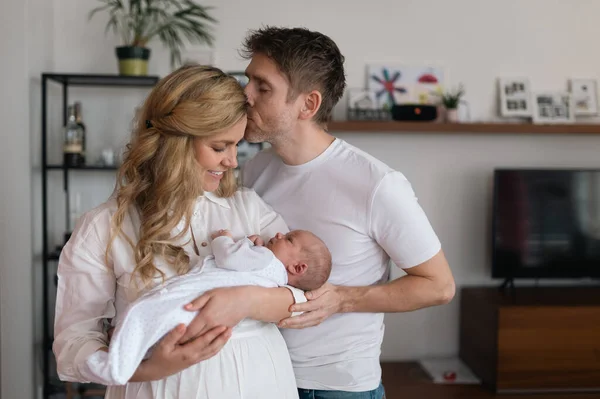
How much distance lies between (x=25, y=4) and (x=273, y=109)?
2261 millimetres

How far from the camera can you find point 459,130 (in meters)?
4.07

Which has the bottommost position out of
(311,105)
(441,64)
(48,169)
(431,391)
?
(431,391)

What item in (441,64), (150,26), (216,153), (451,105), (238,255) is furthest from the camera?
(441,64)

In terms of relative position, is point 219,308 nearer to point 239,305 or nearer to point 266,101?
point 239,305

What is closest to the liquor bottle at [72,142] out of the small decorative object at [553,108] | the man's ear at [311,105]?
the man's ear at [311,105]

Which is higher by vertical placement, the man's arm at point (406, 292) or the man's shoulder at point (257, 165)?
the man's shoulder at point (257, 165)

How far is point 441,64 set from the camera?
167 inches

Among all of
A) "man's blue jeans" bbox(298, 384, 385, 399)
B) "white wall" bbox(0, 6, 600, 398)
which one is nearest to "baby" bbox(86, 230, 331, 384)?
"man's blue jeans" bbox(298, 384, 385, 399)

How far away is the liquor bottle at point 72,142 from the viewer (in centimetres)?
375

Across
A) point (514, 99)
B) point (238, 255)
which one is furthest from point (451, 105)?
point (238, 255)

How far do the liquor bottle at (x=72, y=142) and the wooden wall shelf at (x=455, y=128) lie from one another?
1397 millimetres

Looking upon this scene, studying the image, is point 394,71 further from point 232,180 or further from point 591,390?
point 232,180

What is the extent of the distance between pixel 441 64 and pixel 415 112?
1.43ft

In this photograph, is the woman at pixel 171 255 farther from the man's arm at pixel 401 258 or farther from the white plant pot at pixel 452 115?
the white plant pot at pixel 452 115
